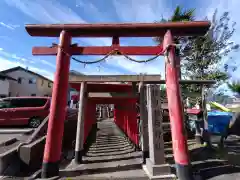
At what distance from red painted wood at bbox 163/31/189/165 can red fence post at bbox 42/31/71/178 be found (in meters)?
2.66

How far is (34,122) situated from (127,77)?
25.2 feet

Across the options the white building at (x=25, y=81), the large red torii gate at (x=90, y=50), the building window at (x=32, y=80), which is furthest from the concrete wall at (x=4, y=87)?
the large red torii gate at (x=90, y=50)

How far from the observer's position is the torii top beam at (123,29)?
4270mm

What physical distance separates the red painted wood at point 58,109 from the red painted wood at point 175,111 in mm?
2656

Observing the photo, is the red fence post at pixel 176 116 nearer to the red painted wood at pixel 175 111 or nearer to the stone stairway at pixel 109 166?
the red painted wood at pixel 175 111

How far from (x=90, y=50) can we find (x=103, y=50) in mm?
352

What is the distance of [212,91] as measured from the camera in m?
12.4

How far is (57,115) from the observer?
13.1ft

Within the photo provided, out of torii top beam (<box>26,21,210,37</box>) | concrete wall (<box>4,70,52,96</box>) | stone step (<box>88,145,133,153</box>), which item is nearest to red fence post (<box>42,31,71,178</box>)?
torii top beam (<box>26,21,210,37</box>)

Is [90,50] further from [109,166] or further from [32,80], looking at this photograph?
[32,80]

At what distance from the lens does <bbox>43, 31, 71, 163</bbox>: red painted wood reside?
12.7 ft

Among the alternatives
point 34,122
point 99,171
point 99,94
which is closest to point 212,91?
point 99,94

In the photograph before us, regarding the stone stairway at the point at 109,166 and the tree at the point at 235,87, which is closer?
the stone stairway at the point at 109,166

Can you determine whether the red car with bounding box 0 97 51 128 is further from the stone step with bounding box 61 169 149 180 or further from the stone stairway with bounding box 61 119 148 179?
the stone step with bounding box 61 169 149 180
